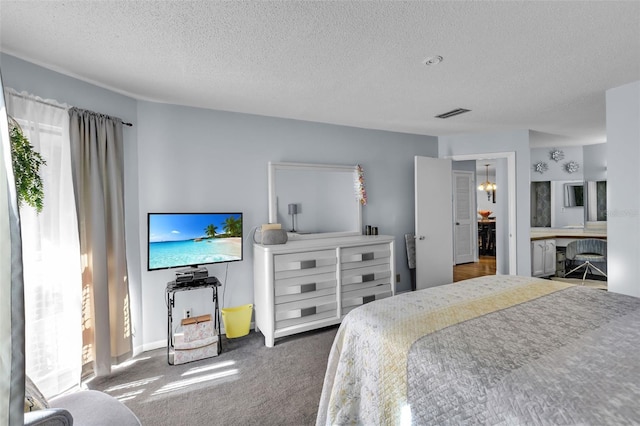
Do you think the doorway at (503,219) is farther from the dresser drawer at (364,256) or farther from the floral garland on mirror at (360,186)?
the dresser drawer at (364,256)

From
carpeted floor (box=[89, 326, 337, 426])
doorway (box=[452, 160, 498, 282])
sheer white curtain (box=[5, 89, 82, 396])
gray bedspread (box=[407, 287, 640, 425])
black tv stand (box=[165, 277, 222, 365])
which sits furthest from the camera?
doorway (box=[452, 160, 498, 282])

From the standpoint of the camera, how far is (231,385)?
2225 mm

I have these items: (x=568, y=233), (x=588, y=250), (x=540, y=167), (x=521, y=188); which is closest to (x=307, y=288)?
(x=521, y=188)

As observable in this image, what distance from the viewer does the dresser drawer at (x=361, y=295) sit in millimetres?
3195

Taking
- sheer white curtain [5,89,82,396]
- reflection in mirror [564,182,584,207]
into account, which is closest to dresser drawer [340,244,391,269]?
sheer white curtain [5,89,82,396]

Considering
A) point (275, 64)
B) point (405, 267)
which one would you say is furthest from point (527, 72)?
point (405, 267)

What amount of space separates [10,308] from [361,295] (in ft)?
9.87

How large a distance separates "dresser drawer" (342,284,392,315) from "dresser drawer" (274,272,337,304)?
20cm

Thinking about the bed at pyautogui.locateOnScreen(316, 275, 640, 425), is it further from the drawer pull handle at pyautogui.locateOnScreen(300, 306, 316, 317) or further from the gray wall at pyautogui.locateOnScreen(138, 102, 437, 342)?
the gray wall at pyautogui.locateOnScreen(138, 102, 437, 342)

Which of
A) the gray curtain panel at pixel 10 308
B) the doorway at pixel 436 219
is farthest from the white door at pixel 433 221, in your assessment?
the gray curtain panel at pixel 10 308

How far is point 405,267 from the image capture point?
4336mm

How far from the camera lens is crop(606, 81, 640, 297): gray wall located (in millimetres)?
2691

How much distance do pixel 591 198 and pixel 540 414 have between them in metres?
5.97

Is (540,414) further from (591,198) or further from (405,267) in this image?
(591,198)
